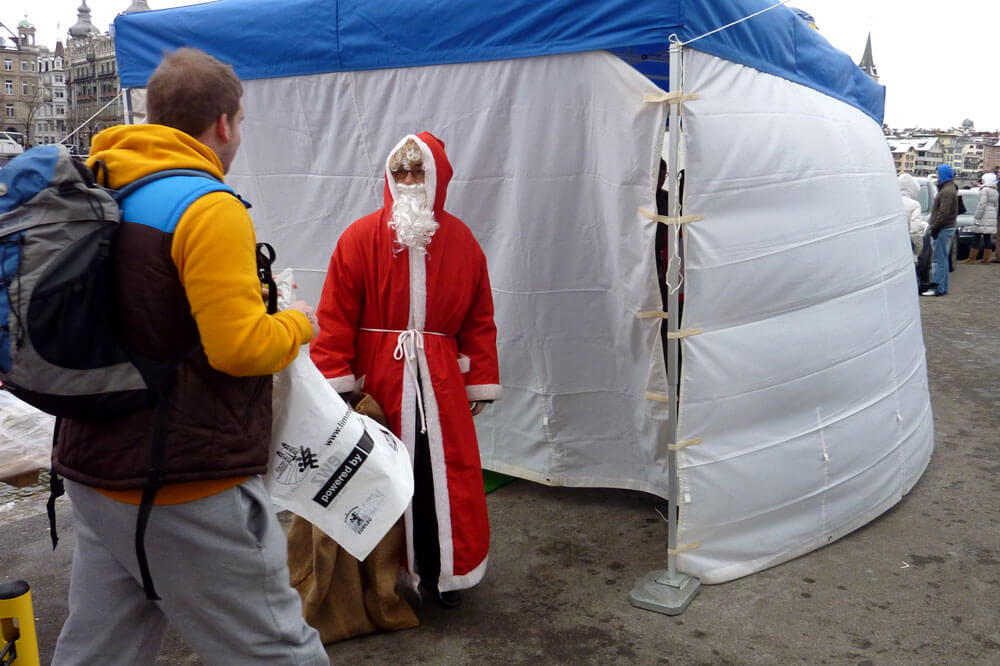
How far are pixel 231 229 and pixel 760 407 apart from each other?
2.59 metres

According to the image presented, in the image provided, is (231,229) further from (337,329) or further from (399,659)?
(399,659)

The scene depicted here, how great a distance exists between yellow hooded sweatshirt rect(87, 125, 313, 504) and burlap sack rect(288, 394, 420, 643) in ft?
4.62

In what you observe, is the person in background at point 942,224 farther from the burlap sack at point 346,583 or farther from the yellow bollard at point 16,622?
the yellow bollard at point 16,622

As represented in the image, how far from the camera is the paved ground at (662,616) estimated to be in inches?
128

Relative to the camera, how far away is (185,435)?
1862 millimetres

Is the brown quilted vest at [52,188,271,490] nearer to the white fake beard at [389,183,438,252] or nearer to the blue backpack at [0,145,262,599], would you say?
the blue backpack at [0,145,262,599]

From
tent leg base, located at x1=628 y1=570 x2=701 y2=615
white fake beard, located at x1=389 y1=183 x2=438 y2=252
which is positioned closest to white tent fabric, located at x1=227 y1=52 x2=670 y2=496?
tent leg base, located at x1=628 y1=570 x2=701 y2=615

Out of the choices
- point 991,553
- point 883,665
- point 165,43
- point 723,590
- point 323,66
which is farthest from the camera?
point 165,43

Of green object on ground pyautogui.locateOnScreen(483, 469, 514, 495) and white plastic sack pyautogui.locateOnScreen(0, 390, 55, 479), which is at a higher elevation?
white plastic sack pyautogui.locateOnScreen(0, 390, 55, 479)

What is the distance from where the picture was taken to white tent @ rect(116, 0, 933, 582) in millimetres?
3607

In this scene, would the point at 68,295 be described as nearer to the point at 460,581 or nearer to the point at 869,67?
the point at 460,581

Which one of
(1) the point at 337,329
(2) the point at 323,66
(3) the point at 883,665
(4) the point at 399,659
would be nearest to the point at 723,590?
(3) the point at 883,665

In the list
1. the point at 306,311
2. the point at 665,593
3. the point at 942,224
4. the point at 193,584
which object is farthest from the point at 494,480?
the point at 942,224

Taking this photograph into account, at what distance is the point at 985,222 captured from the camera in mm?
16922
